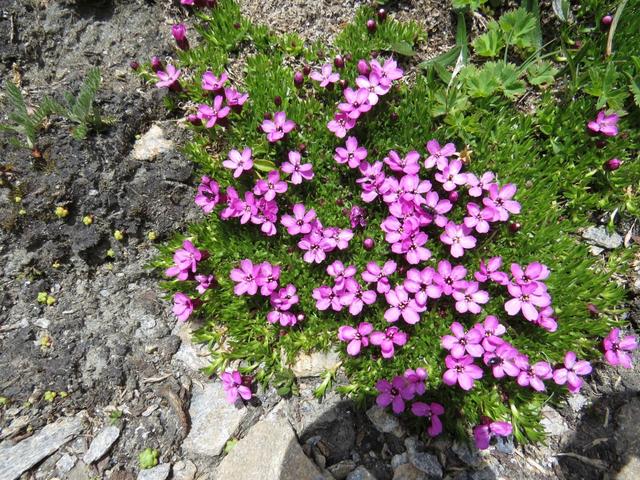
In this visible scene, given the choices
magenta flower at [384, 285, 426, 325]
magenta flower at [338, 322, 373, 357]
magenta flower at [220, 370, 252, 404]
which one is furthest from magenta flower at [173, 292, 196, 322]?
magenta flower at [384, 285, 426, 325]

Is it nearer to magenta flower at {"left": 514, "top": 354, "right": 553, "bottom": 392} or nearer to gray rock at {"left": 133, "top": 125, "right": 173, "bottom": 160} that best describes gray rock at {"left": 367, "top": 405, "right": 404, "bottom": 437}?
magenta flower at {"left": 514, "top": 354, "right": 553, "bottom": 392}

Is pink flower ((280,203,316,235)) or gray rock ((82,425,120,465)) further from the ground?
pink flower ((280,203,316,235))

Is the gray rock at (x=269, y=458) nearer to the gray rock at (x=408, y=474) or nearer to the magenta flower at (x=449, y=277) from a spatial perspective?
the gray rock at (x=408, y=474)

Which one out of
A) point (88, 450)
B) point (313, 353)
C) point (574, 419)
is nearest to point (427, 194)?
point (313, 353)

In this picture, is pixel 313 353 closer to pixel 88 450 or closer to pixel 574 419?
pixel 88 450

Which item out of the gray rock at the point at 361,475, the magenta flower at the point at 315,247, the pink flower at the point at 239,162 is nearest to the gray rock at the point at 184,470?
the gray rock at the point at 361,475

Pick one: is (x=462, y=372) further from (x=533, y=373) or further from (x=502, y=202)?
(x=502, y=202)
